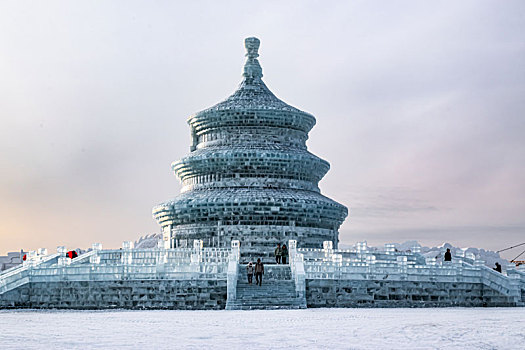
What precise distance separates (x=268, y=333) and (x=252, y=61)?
34134mm

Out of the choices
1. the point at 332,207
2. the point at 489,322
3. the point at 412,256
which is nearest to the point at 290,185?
the point at 332,207

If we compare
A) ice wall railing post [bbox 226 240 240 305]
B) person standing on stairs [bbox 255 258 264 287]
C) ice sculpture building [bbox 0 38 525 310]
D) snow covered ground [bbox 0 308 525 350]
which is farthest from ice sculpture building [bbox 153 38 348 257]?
snow covered ground [bbox 0 308 525 350]

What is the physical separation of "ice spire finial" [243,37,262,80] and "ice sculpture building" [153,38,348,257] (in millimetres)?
1268

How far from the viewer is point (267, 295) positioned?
26.8m

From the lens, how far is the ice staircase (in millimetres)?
26438

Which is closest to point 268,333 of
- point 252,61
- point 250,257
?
point 250,257

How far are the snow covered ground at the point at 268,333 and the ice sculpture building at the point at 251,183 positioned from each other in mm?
18955

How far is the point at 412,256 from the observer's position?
39.2 metres

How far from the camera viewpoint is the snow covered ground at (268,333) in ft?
44.8

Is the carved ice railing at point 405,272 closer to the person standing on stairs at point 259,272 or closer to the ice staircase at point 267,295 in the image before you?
the ice staircase at point 267,295

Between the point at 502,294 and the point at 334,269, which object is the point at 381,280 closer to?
the point at 334,269

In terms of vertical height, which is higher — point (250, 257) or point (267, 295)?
point (250, 257)

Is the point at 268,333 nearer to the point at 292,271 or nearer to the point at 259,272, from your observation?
the point at 259,272

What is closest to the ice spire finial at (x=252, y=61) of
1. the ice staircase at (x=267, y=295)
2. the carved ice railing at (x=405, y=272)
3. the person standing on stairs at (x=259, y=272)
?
the carved ice railing at (x=405, y=272)
